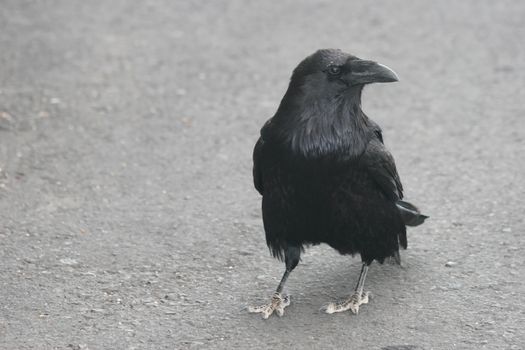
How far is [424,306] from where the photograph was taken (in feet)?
16.1

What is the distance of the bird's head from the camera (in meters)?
4.69

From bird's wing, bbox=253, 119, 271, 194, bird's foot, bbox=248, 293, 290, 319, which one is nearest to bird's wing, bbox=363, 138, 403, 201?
bird's wing, bbox=253, 119, 271, 194

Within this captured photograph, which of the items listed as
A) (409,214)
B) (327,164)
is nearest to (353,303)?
(409,214)

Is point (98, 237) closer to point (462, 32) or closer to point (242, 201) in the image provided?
point (242, 201)

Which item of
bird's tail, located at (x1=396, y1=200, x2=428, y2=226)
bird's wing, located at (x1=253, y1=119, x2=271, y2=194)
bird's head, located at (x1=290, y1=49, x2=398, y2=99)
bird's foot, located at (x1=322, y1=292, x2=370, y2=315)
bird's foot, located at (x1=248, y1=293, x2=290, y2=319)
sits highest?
bird's head, located at (x1=290, y1=49, x2=398, y2=99)

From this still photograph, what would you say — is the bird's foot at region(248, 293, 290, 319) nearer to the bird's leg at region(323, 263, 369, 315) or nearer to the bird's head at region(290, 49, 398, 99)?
the bird's leg at region(323, 263, 369, 315)

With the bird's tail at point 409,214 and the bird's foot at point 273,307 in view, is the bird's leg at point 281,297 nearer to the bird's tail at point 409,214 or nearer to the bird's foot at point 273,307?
the bird's foot at point 273,307

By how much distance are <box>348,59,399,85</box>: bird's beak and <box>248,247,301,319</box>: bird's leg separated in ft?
3.02

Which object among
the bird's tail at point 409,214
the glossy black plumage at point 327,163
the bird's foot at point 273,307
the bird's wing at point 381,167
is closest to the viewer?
the glossy black plumage at point 327,163

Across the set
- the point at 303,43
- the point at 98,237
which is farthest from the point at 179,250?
the point at 303,43

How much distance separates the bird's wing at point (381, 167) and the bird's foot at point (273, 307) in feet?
2.48

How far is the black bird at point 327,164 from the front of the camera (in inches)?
182

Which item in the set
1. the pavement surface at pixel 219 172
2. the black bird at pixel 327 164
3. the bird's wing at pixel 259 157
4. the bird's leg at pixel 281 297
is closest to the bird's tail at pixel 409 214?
the pavement surface at pixel 219 172

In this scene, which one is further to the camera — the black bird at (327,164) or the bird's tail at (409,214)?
the bird's tail at (409,214)
